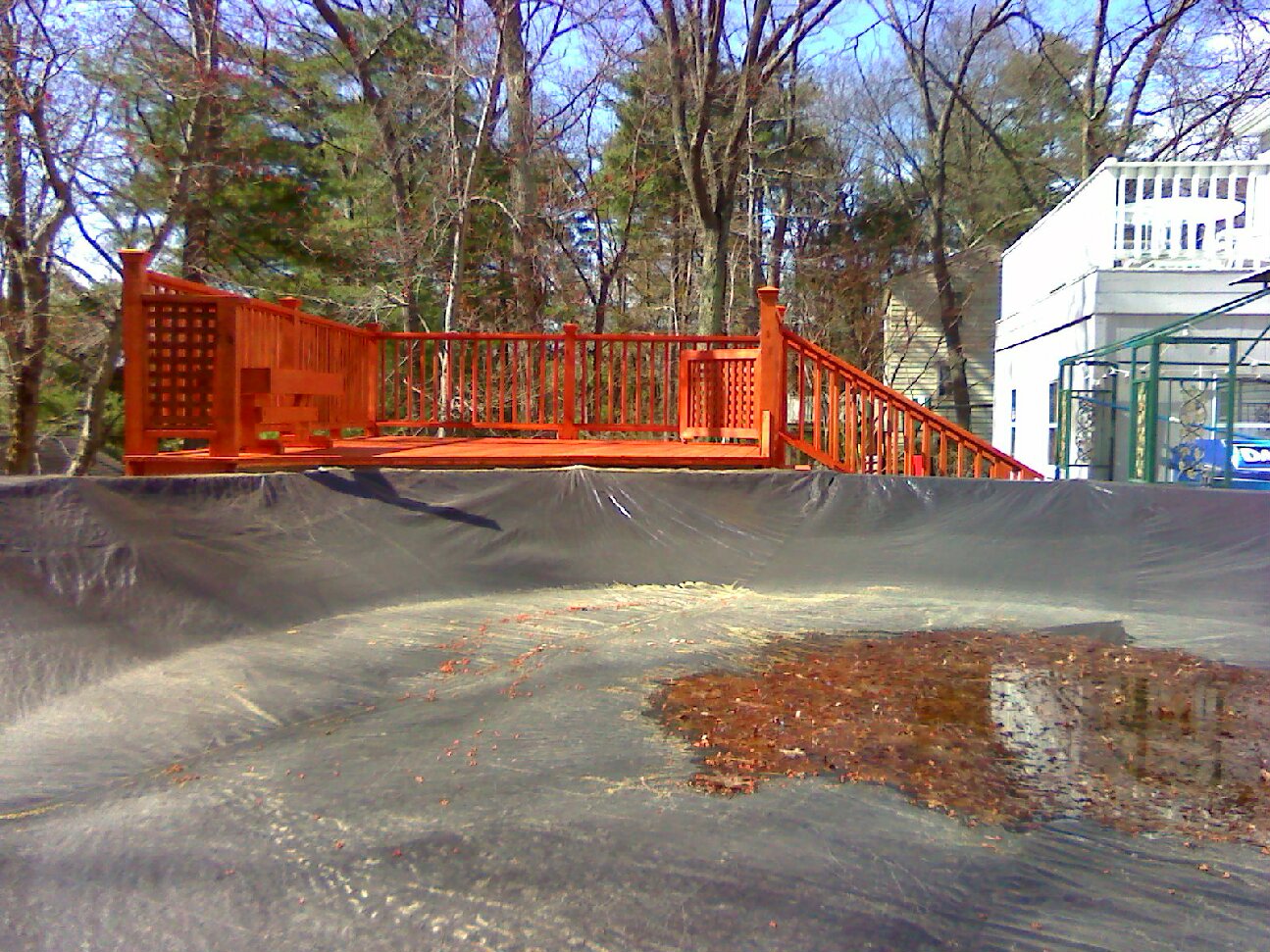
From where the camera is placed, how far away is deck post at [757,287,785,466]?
829cm

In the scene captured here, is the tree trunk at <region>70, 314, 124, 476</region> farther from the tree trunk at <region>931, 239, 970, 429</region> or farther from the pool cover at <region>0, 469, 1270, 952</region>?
the tree trunk at <region>931, 239, 970, 429</region>

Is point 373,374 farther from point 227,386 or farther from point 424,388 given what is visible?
point 227,386

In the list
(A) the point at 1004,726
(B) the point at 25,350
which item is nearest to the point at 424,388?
(A) the point at 1004,726

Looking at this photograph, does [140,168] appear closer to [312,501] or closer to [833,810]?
[312,501]

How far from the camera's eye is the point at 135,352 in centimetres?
675

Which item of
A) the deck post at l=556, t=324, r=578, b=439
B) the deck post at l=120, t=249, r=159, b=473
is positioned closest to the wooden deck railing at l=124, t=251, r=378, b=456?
the deck post at l=120, t=249, r=159, b=473

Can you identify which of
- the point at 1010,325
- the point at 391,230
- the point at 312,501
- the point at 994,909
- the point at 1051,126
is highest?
the point at 1051,126

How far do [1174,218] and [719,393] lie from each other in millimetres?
6156

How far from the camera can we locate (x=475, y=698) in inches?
191

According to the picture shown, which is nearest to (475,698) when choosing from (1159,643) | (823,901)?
(823,901)

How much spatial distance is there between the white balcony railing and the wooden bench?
8.55 meters

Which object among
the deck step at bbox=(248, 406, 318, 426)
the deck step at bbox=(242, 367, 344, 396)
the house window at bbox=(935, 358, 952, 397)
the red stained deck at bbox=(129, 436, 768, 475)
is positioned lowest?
the red stained deck at bbox=(129, 436, 768, 475)

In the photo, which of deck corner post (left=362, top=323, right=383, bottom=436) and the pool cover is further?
deck corner post (left=362, top=323, right=383, bottom=436)

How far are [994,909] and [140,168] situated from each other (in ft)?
52.4
